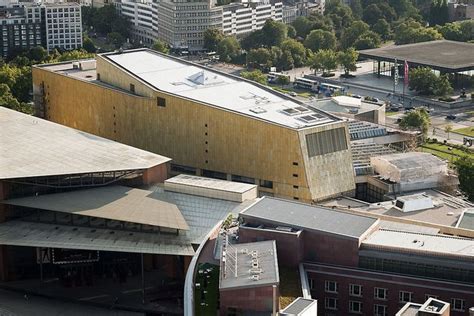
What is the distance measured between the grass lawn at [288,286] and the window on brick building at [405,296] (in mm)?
4855

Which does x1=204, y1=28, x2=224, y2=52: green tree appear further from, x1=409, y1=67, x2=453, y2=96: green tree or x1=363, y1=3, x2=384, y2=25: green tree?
x1=409, y1=67, x2=453, y2=96: green tree

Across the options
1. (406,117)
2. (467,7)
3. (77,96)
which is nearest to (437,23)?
(467,7)

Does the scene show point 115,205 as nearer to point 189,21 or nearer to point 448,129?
point 448,129

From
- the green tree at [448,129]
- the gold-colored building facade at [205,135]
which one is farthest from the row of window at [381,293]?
the green tree at [448,129]

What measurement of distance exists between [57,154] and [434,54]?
233ft

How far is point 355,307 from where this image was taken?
49531mm

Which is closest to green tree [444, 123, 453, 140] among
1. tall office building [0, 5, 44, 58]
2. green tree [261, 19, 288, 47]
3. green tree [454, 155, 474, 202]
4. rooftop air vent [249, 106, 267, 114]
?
green tree [454, 155, 474, 202]

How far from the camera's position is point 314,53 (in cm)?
13838

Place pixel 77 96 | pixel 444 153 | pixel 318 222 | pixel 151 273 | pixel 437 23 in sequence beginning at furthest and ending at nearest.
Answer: pixel 437 23
pixel 444 153
pixel 77 96
pixel 151 273
pixel 318 222

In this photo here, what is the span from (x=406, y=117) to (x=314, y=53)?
1686 inches

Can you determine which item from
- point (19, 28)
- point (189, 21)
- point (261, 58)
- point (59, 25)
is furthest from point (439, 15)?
point (19, 28)

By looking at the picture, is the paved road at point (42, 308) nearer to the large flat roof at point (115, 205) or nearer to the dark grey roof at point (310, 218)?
the large flat roof at point (115, 205)

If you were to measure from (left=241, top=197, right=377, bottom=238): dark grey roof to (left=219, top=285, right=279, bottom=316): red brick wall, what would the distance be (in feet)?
22.6

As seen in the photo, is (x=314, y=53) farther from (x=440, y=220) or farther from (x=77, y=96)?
(x=440, y=220)
